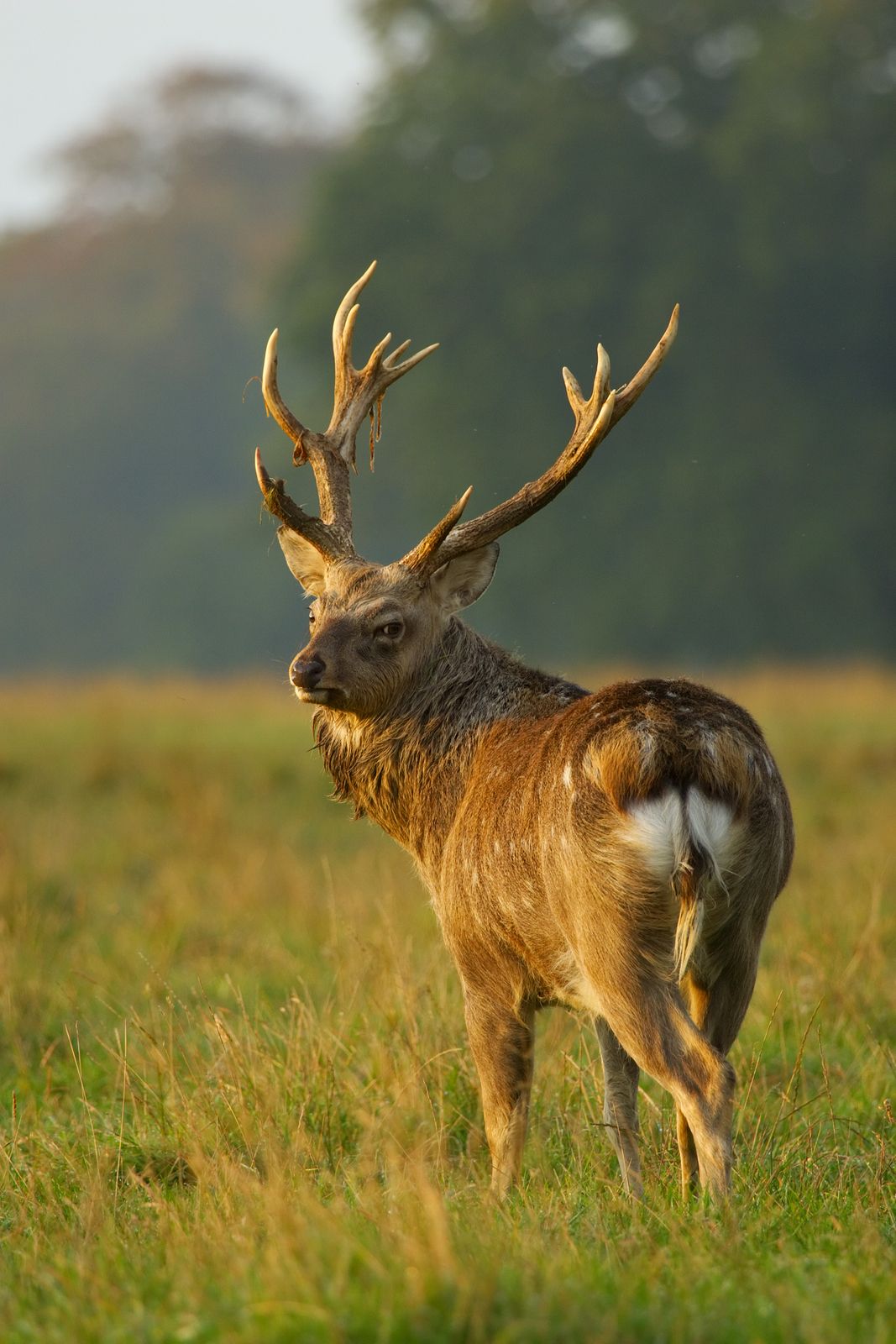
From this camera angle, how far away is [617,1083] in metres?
4.68

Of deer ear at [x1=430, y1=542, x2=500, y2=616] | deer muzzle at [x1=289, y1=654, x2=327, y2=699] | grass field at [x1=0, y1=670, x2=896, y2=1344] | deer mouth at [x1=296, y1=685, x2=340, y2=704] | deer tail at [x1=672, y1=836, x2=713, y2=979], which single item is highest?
deer ear at [x1=430, y1=542, x2=500, y2=616]

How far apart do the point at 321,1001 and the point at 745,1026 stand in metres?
1.70

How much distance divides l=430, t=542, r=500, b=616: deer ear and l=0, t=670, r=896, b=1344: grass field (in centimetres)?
114

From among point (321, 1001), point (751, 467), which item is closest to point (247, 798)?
point (321, 1001)

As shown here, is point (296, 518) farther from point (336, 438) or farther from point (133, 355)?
point (133, 355)

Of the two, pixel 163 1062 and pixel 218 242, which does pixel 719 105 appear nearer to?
pixel 218 242

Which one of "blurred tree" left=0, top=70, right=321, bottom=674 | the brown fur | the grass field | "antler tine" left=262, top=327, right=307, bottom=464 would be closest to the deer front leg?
the brown fur

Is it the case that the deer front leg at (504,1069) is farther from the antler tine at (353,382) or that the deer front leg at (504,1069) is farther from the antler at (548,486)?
the antler tine at (353,382)

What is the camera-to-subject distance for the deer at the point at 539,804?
402cm

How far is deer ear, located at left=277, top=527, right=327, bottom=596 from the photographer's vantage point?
5.73 metres

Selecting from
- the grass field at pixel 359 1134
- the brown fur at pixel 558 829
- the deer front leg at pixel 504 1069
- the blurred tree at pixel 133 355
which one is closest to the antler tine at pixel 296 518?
the brown fur at pixel 558 829

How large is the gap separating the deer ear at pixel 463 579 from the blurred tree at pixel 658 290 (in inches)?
785

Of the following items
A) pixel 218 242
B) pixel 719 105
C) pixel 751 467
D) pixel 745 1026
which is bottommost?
pixel 745 1026

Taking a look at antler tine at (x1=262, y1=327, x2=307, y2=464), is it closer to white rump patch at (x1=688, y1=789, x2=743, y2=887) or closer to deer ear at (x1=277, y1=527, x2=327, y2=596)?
deer ear at (x1=277, y1=527, x2=327, y2=596)
